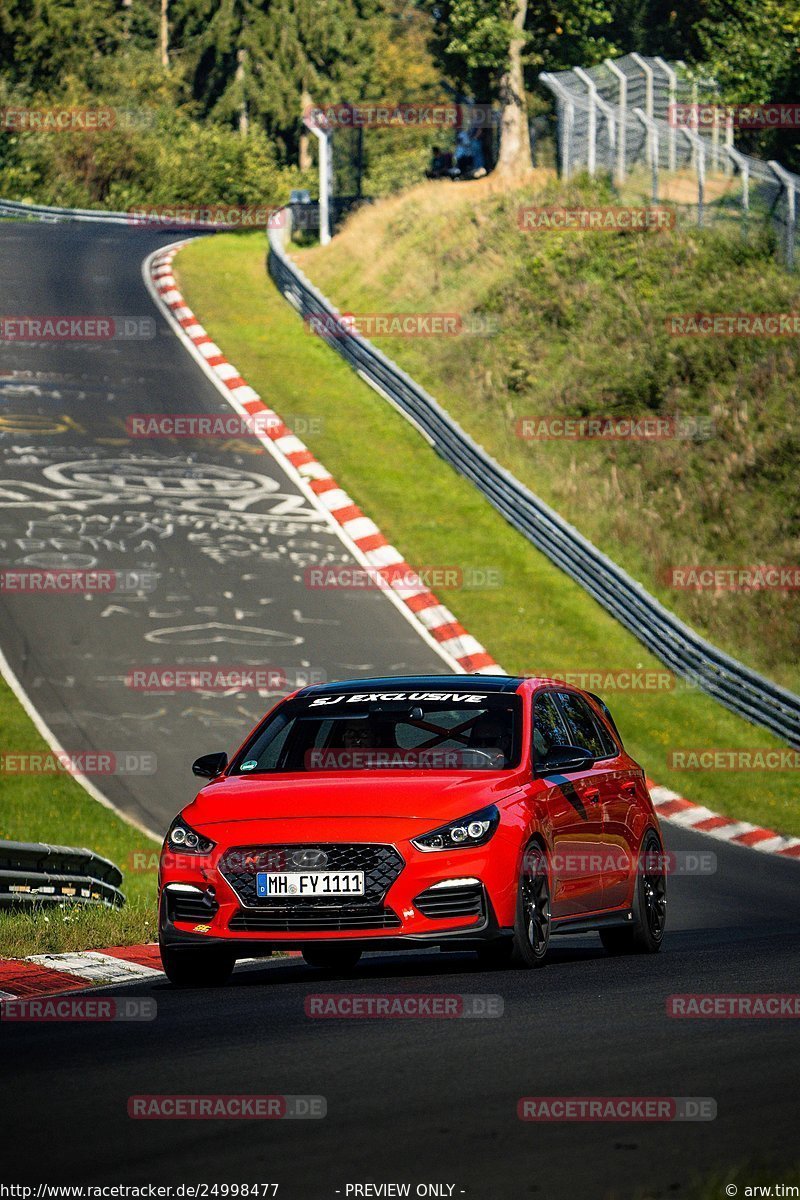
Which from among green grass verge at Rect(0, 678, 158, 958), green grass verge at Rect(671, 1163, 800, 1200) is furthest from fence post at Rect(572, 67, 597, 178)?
green grass verge at Rect(671, 1163, 800, 1200)

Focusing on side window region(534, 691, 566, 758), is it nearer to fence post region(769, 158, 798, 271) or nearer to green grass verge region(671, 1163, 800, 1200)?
green grass verge region(671, 1163, 800, 1200)

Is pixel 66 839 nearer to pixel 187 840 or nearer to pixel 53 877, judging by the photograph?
pixel 53 877

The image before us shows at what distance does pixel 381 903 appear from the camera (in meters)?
8.89

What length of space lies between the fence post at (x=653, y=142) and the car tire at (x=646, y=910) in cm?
2641

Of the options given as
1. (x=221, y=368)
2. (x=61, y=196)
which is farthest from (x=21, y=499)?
(x=61, y=196)

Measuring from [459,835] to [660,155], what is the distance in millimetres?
30891

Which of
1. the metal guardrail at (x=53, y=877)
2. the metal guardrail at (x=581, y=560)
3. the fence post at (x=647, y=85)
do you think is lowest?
the metal guardrail at (x=581, y=560)

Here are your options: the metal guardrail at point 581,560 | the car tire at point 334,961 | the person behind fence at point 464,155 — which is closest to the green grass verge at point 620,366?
the metal guardrail at point 581,560

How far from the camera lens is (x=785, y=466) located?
29172 millimetres

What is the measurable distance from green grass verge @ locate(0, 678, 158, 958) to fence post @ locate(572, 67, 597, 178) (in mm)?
22155

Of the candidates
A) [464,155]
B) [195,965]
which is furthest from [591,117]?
[195,965]

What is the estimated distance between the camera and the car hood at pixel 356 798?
9.09 m

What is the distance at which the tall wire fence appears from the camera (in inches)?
1372

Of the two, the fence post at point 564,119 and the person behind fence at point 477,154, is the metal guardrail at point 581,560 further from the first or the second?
the person behind fence at point 477,154
